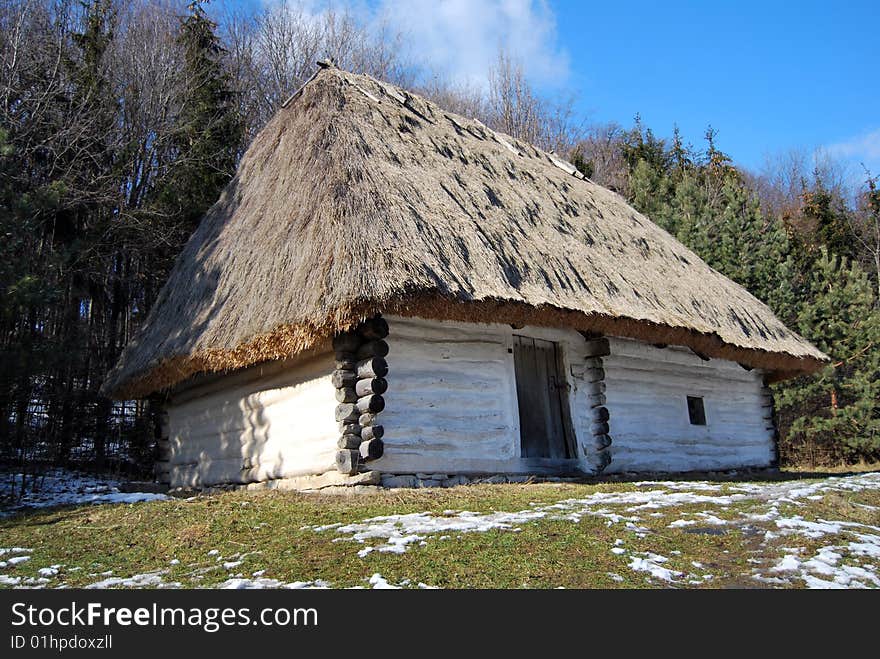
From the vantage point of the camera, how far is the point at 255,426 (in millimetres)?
9695

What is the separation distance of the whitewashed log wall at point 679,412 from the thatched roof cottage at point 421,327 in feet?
0.16

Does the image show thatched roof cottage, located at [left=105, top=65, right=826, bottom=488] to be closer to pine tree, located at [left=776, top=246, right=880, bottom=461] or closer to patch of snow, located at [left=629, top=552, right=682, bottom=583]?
patch of snow, located at [left=629, top=552, right=682, bottom=583]

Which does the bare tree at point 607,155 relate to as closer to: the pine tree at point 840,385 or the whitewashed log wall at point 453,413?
the pine tree at point 840,385

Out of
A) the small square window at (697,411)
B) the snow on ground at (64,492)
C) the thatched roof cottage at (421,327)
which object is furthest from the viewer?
the small square window at (697,411)

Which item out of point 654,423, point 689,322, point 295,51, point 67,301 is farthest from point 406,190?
point 295,51

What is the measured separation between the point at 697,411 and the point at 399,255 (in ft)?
24.7

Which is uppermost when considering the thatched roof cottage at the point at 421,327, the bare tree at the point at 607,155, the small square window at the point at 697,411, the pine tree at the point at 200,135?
the bare tree at the point at 607,155

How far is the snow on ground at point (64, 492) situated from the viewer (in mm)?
8523

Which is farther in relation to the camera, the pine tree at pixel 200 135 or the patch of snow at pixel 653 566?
the pine tree at pixel 200 135

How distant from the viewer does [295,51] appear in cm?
2373

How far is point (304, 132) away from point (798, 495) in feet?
27.1

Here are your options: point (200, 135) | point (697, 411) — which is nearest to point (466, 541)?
point (697, 411)

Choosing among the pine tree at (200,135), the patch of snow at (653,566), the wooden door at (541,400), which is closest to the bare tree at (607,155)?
the pine tree at (200,135)

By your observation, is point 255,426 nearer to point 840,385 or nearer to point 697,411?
point 697,411
